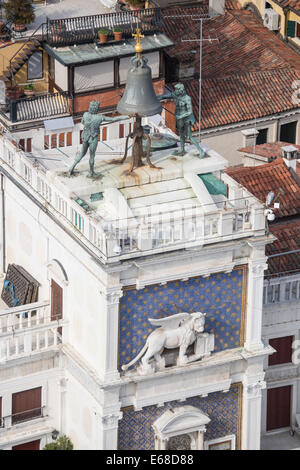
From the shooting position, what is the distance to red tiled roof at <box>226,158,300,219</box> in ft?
263

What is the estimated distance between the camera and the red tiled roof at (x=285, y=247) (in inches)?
2995

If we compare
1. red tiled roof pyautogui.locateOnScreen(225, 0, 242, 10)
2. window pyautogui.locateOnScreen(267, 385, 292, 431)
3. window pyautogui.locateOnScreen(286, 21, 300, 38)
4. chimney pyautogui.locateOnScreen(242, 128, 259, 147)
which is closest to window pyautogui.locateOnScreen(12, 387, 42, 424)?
window pyautogui.locateOnScreen(267, 385, 292, 431)

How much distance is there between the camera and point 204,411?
232 feet

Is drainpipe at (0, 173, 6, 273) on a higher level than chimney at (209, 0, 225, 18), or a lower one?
lower

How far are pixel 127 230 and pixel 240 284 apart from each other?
5.42 m

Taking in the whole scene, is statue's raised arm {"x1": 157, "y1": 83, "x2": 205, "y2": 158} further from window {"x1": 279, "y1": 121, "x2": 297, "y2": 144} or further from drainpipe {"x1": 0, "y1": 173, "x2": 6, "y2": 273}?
window {"x1": 279, "y1": 121, "x2": 297, "y2": 144}

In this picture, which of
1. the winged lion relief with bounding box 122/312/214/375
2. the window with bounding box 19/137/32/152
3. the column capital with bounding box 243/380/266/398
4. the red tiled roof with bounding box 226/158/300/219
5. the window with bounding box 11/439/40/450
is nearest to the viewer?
the winged lion relief with bounding box 122/312/214/375

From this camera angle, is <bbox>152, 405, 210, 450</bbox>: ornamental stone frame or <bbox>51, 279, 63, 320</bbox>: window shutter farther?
<bbox>51, 279, 63, 320</bbox>: window shutter

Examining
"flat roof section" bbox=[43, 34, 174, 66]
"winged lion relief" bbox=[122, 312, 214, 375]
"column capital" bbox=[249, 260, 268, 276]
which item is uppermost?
"flat roof section" bbox=[43, 34, 174, 66]

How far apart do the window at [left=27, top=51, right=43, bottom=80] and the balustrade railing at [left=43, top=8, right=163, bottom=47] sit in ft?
3.06

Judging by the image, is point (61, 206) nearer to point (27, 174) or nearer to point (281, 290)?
point (27, 174)

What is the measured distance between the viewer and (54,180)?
227 ft

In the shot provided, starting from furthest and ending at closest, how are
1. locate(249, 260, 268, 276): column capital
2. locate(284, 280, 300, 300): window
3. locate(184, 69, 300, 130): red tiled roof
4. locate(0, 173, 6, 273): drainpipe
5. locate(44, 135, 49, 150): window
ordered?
locate(184, 69, 300, 130): red tiled roof, locate(44, 135, 49, 150): window, locate(0, 173, 6, 273): drainpipe, locate(284, 280, 300, 300): window, locate(249, 260, 268, 276): column capital

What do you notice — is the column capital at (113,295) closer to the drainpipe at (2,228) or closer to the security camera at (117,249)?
the security camera at (117,249)
